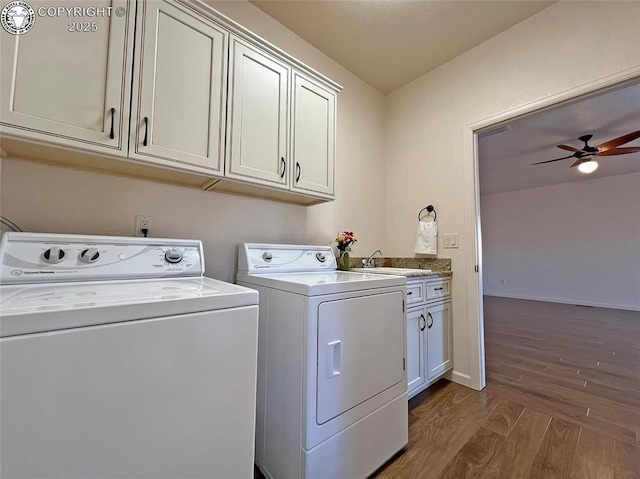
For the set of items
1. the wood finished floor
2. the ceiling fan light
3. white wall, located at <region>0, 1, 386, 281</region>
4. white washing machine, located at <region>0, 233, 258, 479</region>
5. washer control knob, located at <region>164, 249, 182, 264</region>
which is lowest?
the wood finished floor

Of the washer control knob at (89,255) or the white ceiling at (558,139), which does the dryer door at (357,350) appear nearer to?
the washer control knob at (89,255)

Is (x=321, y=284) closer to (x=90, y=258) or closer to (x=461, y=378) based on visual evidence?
(x=90, y=258)

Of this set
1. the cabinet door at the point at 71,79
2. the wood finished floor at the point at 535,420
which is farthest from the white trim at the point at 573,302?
the cabinet door at the point at 71,79

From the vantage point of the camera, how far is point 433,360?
2.01 m

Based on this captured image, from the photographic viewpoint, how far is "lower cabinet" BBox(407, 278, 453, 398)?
1835 mm

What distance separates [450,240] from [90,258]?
7.67ft

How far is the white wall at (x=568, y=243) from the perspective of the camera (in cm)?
512

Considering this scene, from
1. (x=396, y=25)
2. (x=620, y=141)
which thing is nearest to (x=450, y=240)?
(x=396, y=25)

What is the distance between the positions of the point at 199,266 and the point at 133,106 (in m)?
0.75

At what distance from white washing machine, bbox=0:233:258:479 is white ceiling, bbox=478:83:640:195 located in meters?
2.48

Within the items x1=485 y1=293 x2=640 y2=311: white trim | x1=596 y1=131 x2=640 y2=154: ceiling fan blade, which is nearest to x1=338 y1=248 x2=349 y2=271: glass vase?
x1=596 y1=131 x2=640 y2=154: ceiling fan blade

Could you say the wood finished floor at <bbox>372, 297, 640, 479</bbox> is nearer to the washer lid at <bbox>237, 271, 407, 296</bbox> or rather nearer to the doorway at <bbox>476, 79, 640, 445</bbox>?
the doorway at <bbox>476, 79, 640, 445</bbox>

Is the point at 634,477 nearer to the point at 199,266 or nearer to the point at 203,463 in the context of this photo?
the point at 203,463

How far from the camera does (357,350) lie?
1.23 meters
